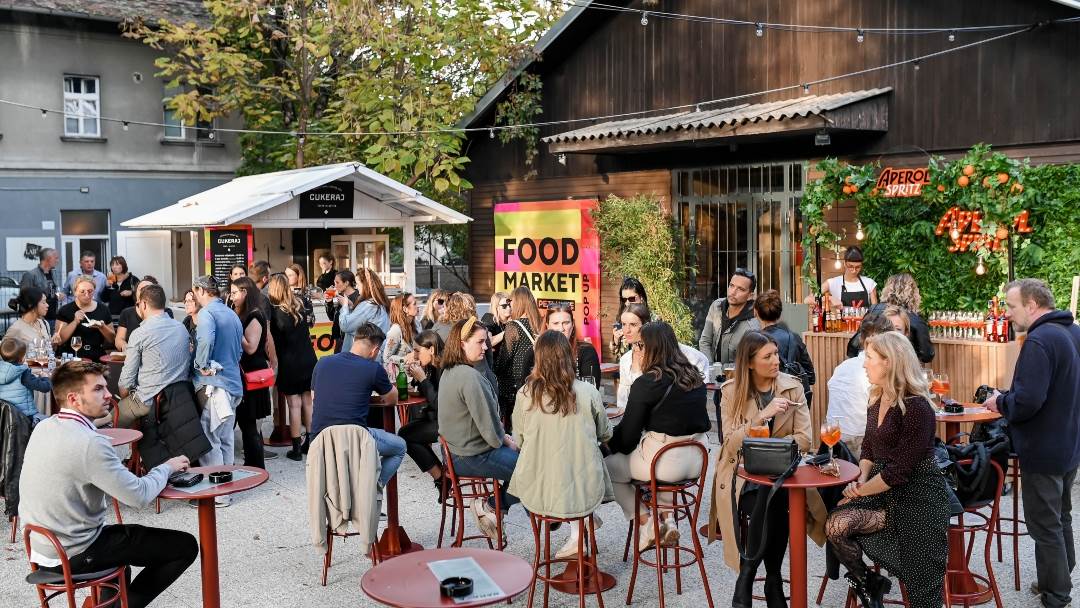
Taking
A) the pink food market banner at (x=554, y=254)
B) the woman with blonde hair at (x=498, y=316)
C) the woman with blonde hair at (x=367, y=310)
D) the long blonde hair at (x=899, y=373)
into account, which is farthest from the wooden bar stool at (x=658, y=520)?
the pink food market banner at (x=554, y=254)

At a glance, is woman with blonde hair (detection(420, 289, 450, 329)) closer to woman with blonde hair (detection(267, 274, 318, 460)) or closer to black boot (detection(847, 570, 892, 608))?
woman with blonde hair (detection(267, 274, 318, 460))

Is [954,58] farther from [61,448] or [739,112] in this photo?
[61,448]

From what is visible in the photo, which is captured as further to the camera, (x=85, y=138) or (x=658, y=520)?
(x=85, y=138)

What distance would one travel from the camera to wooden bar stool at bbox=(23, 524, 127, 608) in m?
4.82

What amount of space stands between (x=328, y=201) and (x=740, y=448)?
33.8 ft

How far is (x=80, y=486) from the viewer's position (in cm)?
492

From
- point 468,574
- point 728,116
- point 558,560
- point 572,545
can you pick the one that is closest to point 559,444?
point 558,560

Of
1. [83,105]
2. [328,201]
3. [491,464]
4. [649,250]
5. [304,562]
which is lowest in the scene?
[304,562]

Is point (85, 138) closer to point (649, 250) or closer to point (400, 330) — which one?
point (649, 250)

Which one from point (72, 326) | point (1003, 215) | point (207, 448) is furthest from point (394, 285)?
point (1003, 215)

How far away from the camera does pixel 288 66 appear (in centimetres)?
2081

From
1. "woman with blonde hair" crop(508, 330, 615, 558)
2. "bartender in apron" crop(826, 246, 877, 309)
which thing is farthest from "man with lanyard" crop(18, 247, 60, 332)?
"woman with blonde hair" crop(508, 330, 615, 558)

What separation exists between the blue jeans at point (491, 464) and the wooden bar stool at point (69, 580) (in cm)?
215

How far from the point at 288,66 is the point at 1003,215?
1498cm
